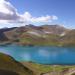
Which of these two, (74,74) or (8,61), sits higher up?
(8,61)

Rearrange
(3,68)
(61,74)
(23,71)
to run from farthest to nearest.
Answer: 1. (61,74)
2. (23,71)
3. (3,68)

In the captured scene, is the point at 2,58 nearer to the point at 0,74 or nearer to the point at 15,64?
the point at 15,64

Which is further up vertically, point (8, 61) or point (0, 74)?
point (8, 61)

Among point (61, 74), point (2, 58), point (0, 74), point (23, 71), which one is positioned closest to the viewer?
point (0, 74)

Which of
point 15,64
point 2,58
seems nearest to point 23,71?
point 15,64

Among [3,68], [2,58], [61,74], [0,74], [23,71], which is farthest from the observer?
[61,74]

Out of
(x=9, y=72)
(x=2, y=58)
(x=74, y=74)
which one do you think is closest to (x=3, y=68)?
(x=9, y=72)

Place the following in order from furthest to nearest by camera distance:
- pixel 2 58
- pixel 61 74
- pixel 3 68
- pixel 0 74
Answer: pixel 61 74 → pixel 2 58 → pixel 3 68 → pixel 0 74

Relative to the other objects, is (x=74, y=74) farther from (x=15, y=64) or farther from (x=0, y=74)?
(x=0, y=74)

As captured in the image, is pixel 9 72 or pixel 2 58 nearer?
pixel 9 72

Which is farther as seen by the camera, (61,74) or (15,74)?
(61,74)
